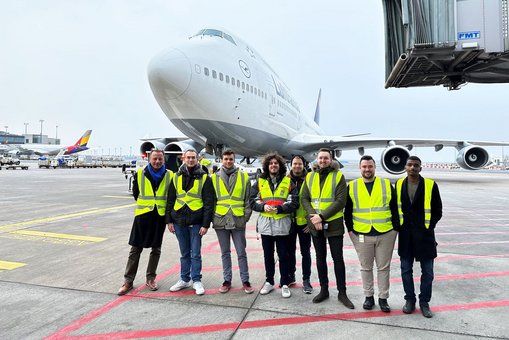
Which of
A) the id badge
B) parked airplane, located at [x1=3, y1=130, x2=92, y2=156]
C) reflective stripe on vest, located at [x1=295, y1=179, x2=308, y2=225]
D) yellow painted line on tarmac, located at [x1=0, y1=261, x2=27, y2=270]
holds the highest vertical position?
parked airplane, located at [x1=3, y1=130, x2=92, y2=156]

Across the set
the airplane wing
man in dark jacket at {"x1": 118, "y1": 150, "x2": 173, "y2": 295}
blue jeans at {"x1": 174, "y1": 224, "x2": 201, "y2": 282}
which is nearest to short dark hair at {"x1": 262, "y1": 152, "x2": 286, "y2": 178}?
blue jeans at {"x1": 174, "y1": 224, "x2": 201, "y2": 282}

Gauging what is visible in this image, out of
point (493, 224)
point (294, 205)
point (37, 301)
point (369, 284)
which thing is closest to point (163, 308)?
point (37, 301)

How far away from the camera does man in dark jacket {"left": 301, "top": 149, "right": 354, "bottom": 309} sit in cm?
331

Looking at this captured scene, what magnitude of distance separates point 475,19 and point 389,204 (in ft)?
11.4

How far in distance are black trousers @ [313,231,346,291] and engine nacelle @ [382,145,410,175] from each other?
13.1 meters

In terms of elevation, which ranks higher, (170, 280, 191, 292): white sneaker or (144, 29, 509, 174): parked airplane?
(144, 29, 509, 174): parked airplane

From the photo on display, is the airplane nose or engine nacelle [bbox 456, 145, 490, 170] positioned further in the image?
engine nacelle [bbox 456, 145, 490, 170]

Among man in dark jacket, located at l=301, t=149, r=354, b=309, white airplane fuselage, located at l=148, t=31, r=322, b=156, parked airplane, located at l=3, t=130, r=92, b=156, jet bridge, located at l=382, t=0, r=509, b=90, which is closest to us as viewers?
man in dark jacket, located at l=301, t=149, r=354, b=309

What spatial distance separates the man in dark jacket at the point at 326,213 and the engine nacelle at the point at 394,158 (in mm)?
13070

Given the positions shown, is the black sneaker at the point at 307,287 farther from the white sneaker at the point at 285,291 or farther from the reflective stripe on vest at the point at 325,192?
the reflective stripe on vest at the point at 325,192

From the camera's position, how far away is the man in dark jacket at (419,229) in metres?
3.06

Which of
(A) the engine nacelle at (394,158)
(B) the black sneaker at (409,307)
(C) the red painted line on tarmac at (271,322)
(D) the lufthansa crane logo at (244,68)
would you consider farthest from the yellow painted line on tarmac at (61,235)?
(A) the engine nacelle at (394,158)

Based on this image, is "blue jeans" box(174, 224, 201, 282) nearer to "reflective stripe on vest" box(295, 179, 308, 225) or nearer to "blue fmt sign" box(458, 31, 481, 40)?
"reflective stripe on vest" box(295, 179, 308, 225)

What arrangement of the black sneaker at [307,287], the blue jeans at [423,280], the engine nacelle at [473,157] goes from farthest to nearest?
1. the engine nacelle at [473,157]
2. the black sneaker at [307,287]
3. the blue jeans at [423,280]
